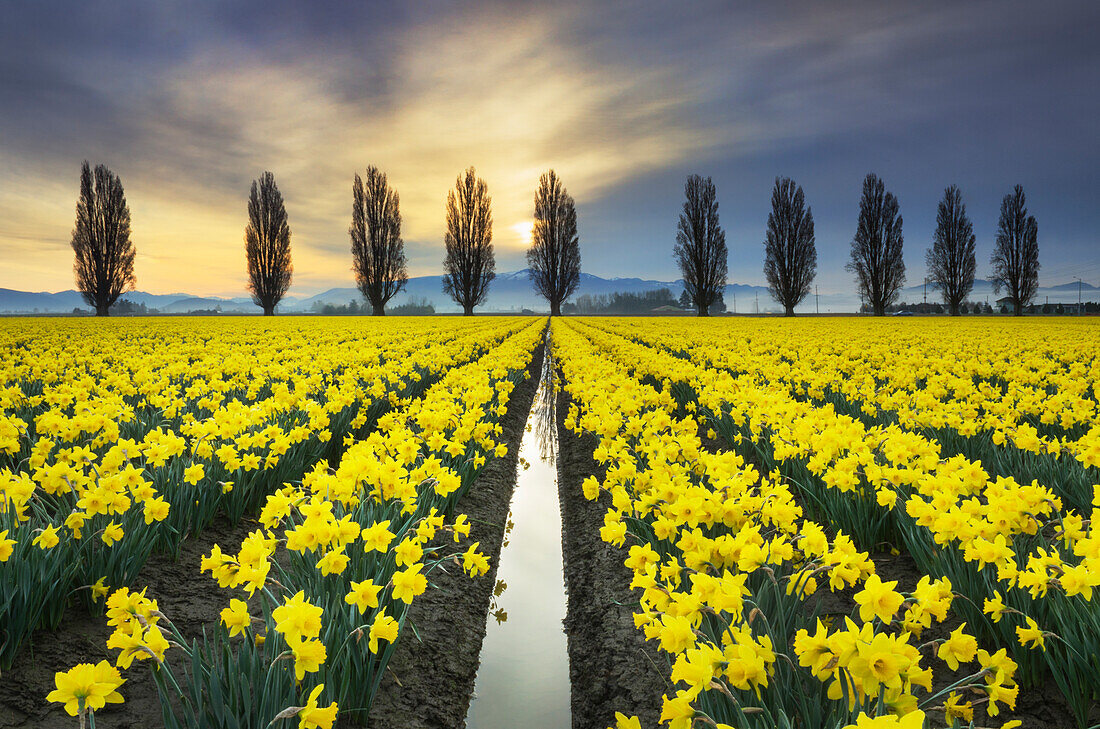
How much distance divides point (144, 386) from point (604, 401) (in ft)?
20.1

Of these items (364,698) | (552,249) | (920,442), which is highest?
(552,249)

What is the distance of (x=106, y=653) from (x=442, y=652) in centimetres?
173

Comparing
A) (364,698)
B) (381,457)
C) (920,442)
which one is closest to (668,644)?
(364,698)

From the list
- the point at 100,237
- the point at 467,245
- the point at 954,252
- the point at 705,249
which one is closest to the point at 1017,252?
the point at 954,252

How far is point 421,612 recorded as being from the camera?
356cm

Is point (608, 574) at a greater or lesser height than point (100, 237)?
lesser

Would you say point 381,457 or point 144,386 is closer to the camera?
point 381,457

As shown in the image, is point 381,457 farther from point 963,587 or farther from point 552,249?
point 552,249

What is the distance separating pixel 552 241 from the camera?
61250mm

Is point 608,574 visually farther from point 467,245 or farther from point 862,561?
point 467,245

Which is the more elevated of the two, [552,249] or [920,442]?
[552,249]

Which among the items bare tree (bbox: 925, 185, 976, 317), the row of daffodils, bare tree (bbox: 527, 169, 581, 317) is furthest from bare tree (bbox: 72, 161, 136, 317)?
bare tree (bbox: 925, 185, 976, 317)

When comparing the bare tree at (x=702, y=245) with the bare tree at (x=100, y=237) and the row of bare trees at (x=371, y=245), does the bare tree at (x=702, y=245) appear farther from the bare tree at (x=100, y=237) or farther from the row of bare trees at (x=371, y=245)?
the bare tree at (x=100, y=237)

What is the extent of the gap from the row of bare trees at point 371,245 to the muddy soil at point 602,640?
53.3 m
